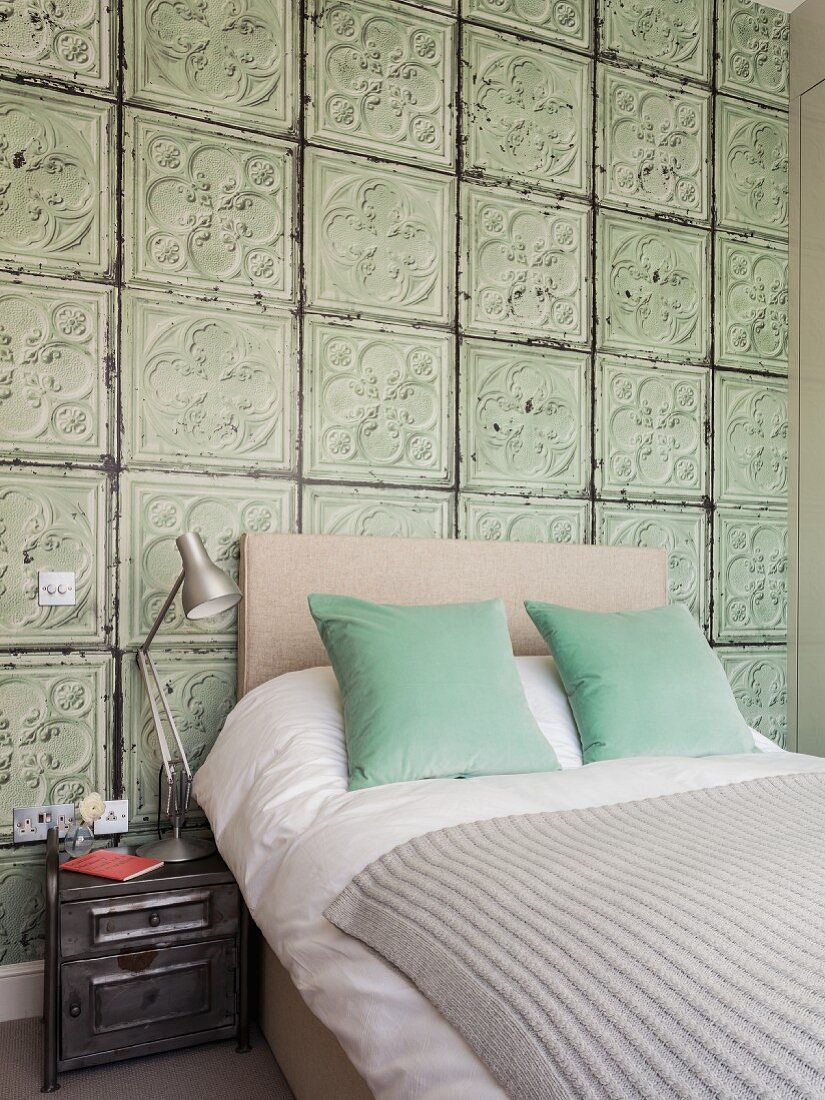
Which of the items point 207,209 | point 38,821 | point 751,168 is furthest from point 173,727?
point 751,168

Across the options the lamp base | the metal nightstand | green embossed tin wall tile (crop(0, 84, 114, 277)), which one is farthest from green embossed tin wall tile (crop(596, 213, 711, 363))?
the metal nightstand

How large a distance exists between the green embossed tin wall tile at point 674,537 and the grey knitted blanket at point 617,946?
1569 mm

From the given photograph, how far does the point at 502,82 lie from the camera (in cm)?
283

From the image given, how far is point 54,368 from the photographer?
2287 mm

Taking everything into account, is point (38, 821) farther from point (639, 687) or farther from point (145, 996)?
point (639, 687)

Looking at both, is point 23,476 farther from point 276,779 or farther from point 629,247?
point 629,247

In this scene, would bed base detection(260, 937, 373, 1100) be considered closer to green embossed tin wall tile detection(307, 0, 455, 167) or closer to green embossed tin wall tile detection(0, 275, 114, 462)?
green embossed tin wall tile detection(0, 275, 114, 462)

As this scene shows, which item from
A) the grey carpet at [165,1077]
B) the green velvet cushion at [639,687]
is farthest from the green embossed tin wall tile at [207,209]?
the grey carpet at [165,1077]

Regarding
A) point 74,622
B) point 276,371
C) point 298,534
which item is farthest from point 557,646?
point 74,622

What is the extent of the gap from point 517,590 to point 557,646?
401mm

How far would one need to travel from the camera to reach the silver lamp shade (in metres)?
2.03

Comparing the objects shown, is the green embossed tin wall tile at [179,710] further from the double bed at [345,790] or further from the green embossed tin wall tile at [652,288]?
the green embossed tin wall tile at [652,288]

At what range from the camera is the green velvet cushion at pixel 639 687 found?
2156mm

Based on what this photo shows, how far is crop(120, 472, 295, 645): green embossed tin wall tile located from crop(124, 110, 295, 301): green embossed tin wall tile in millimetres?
560
